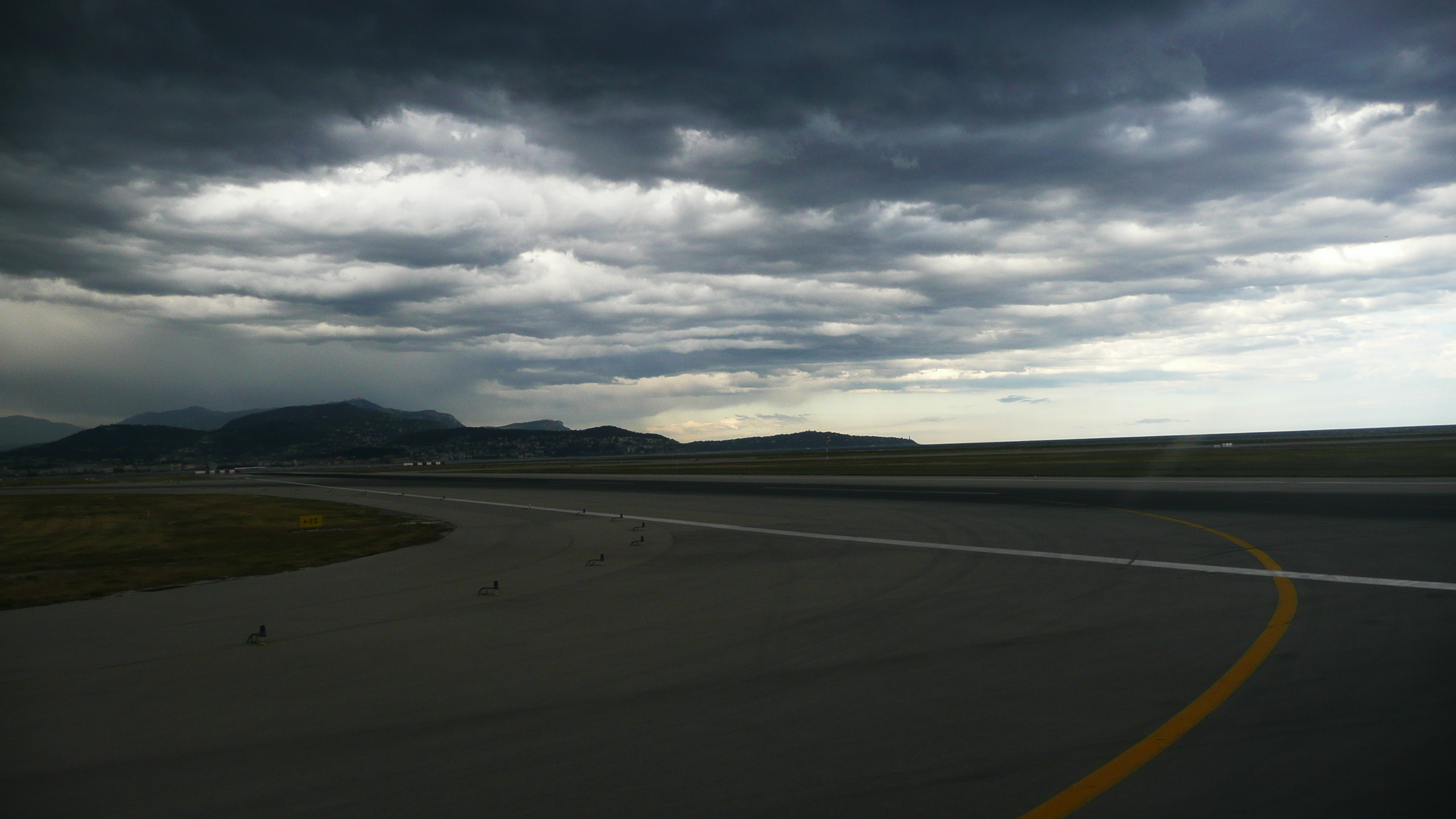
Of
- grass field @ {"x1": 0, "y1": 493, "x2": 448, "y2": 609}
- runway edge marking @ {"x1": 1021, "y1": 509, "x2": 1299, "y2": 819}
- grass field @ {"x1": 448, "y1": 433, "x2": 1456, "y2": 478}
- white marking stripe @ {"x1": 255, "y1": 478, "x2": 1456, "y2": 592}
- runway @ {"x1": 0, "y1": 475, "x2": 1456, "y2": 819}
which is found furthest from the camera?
grass field @ {"x1": 448, "y1": 433, "x2": 1456, "y2": 478}

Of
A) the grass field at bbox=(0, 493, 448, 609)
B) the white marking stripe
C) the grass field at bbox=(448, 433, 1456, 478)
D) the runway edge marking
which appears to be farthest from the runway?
the grass field at bbox=(448, 433, 1456, 478)

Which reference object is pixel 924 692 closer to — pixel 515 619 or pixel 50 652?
pixel 515 619

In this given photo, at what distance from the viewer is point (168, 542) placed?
21016 millimetres

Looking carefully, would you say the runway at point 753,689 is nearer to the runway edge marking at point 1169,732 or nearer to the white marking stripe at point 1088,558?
the runway edge marking at point 1169,732

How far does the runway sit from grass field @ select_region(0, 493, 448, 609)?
7.70ft

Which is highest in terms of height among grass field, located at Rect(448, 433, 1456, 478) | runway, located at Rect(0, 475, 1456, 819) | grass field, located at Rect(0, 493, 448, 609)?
grass field, located at Rect(448, 433, 1456, 478)

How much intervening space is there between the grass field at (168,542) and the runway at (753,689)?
235 cm

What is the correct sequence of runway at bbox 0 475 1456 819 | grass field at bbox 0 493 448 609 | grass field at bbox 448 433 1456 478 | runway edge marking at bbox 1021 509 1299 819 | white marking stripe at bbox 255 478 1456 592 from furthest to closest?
1. grass field at bbox 448 433 1456 478
2. grass field at bbox 0 493 448 609
3. white marking stripe at bbox 255 478 1456 592
4. runway at bbox 0 475 1456 819
5. runway edge marking at bbox 1021 509 1299 819

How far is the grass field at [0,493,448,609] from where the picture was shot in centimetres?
1454

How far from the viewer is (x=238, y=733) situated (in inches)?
238

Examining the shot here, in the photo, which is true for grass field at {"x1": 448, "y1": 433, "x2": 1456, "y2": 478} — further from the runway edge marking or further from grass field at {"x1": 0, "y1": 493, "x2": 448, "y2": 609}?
grass field at {"x1": 0, "y1": 493, "x2": 448, "y2": 609}

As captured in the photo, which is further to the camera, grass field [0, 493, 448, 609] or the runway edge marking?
grass field [0, 493, 448, 609]

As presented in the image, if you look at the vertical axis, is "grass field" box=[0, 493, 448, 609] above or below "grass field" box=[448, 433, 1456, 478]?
below

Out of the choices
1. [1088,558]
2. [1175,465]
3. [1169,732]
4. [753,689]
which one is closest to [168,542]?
[753,689]
